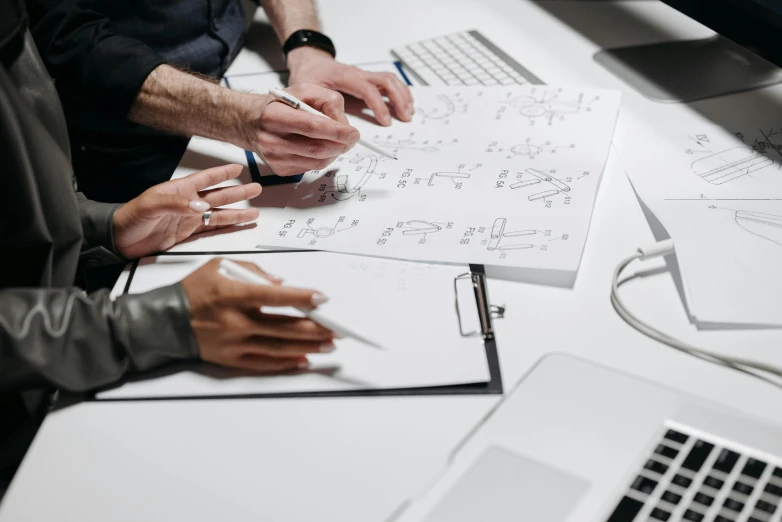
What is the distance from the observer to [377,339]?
2.19 feet

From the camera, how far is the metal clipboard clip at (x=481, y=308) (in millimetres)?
675

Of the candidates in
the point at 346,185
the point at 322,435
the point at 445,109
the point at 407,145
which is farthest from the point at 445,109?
the point at 322,435

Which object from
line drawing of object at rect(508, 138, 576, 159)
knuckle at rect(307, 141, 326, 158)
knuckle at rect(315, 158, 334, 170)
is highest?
knuckle at rect(307, 141, 326, 158)

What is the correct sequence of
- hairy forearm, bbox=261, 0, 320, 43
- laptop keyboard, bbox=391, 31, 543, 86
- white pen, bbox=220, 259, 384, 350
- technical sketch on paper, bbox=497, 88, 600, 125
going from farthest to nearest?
1. hairy forearm, bbox=261, 0, 320, 43
2. laptop keyboard, bbox=391, 31, 543, 86
3. technical sketch on paper, bbox=497, 88, 600, 125
4. white pen, bbox=220, 259, 384, 350

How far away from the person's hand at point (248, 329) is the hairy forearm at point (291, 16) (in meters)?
0.67

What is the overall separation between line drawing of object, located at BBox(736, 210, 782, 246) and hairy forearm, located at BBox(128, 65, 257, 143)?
0.62 m

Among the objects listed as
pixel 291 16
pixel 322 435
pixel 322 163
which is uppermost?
pixel 291 16

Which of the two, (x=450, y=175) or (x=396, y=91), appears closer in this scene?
(x=450, y=175)

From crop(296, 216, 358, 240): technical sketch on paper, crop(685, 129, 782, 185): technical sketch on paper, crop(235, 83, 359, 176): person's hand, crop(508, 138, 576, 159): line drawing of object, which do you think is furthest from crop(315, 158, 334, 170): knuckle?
crop(685, 129, 782, 185): technical sketch on paper

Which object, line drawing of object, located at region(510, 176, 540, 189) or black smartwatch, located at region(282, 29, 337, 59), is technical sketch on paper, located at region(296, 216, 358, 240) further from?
black smartwatch, located at region(282, 29, 337, 59)

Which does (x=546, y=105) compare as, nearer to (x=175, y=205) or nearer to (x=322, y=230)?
(x=322, y=230)

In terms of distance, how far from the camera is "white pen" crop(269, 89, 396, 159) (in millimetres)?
874

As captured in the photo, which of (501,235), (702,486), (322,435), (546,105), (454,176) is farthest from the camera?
(546,105)

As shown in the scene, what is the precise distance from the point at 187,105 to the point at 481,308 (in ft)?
1.84
